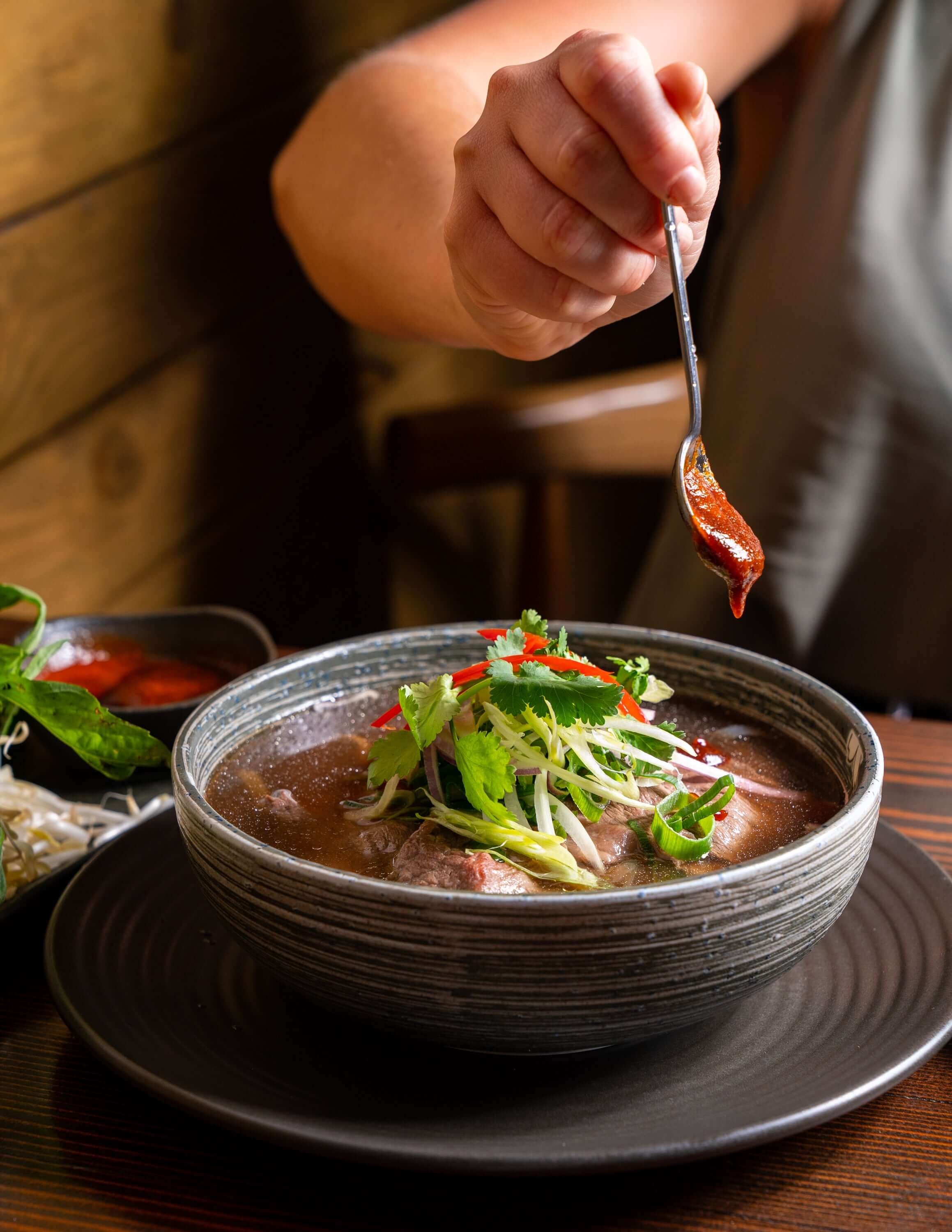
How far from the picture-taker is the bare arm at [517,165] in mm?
800

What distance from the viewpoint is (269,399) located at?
2541 mm

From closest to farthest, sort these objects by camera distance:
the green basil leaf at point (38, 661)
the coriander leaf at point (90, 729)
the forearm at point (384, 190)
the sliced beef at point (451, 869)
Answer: the sliced beef at point (451, 869) < the coriander leaf at point (90, 729) < the green basil leaf at point (38, 661) < the forearm at point (384, 190)

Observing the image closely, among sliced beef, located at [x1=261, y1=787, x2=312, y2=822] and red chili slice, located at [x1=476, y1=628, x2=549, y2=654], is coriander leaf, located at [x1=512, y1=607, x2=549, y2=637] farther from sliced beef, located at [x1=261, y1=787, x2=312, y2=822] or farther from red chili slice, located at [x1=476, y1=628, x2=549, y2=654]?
sliced beef, located at [x1=261, y1=787, x2=312, y2=822]

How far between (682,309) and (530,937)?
0.47 meters

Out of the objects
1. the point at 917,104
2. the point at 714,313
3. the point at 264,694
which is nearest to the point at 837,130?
the point at 917,104

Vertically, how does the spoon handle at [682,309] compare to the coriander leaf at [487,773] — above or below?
above

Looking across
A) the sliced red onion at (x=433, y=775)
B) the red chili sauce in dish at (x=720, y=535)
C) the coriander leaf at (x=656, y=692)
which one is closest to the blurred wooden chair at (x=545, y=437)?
the red chili sauce in dish at (x=720, y=535)

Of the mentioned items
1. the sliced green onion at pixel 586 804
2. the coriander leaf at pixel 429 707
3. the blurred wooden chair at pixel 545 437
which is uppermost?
the coriander leaf at pixel 429 707

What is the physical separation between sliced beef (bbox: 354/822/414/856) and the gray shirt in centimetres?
126

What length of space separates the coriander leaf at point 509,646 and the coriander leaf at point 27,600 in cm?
41

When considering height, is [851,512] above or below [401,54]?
below

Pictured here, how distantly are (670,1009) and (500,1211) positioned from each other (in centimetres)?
14

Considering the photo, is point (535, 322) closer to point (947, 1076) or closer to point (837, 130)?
point (947, 1076)

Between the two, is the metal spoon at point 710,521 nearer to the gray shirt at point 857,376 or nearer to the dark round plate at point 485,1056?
the dark round plate at point 485,1056
